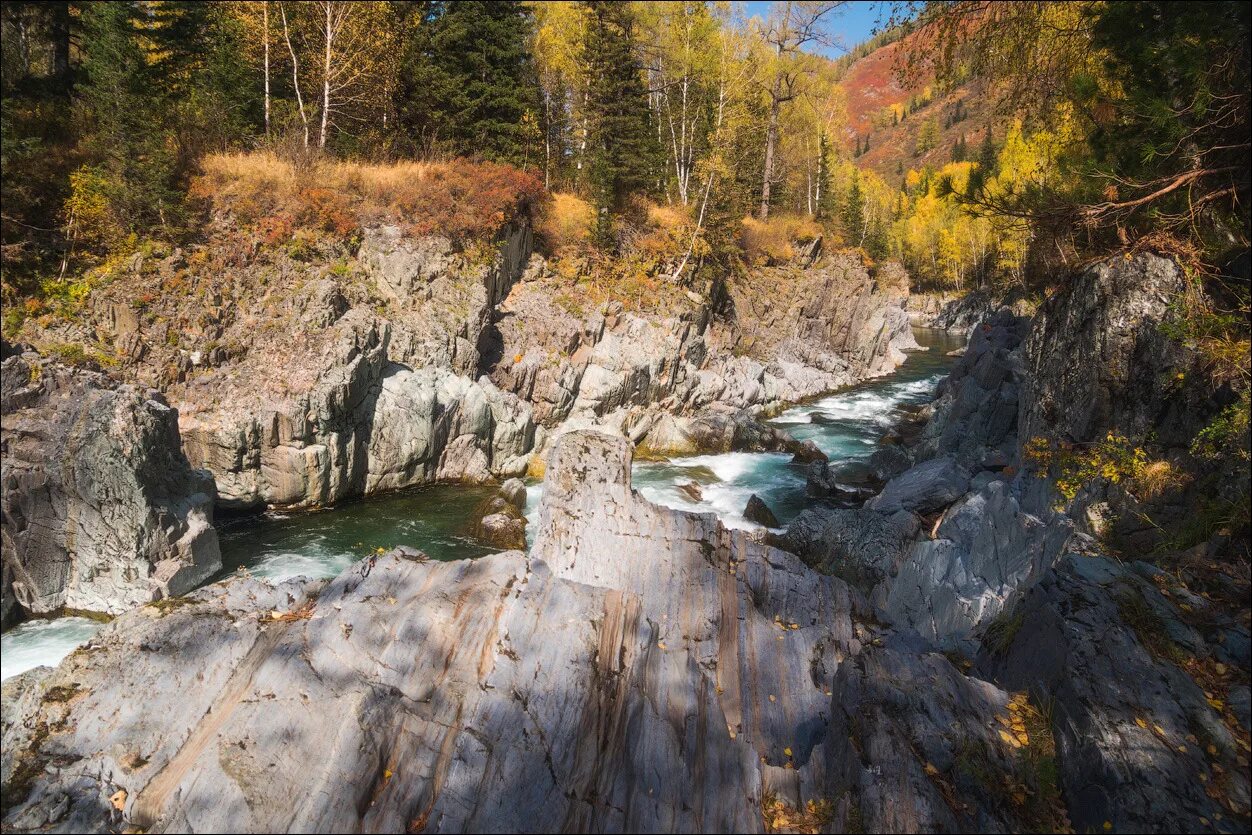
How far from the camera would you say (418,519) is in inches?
640

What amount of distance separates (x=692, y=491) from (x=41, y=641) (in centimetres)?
1547

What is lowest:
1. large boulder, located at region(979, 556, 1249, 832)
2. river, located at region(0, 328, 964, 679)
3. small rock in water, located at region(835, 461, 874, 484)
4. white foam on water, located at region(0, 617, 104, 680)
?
white foam on water, located at region(0, 617, 104, 680)

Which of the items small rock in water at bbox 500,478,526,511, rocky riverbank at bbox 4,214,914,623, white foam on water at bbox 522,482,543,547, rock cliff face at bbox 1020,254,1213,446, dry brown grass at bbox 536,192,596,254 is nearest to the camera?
rock cliff face at bbox 1020,254,1213,446

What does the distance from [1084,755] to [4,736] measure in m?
9.52

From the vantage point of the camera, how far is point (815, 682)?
23.1 feet

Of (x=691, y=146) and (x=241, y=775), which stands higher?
(x=691, y=146)

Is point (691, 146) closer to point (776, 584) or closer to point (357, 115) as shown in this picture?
point (357, 115)

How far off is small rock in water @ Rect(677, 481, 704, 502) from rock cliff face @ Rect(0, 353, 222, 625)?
43.3 feet

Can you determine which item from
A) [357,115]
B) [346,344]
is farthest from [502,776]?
[357,115]

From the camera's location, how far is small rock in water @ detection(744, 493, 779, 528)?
16422 mm

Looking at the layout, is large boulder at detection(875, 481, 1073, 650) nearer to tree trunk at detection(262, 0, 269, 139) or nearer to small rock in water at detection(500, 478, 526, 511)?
small rock in water at detection(500, 478, 526, 511)

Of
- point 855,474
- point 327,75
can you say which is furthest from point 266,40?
point 855,474

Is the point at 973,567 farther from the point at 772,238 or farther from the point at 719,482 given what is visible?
the point at 772,238

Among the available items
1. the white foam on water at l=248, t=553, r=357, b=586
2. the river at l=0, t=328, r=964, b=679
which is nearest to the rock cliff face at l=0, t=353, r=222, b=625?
the river at l=0, t=328, r=964, b=679
